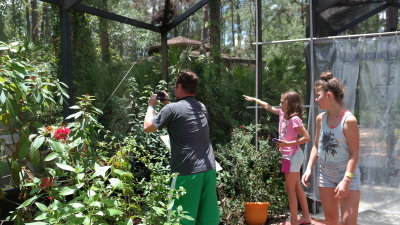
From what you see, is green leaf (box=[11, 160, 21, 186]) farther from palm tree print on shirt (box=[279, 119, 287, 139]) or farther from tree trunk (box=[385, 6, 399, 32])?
tree trunk (box=[385, 6, 399, 32])

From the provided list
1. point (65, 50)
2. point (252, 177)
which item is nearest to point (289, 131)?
point (252, 177)

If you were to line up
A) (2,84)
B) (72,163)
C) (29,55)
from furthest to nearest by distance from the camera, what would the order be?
(29,55), (72,163), (2,84)

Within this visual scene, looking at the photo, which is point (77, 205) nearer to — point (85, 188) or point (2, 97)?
point (85, 188)

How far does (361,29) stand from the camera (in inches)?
193

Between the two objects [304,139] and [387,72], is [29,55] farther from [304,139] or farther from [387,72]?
[387,72]

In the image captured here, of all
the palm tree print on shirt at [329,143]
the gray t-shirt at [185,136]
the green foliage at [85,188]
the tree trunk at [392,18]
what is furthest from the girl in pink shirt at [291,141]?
the green foliage at [85,188]

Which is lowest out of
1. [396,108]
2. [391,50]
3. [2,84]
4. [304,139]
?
[304,139]

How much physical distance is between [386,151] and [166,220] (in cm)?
266

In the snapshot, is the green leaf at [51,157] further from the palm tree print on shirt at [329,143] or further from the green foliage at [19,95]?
the palm tree print on shirt at [329,143]

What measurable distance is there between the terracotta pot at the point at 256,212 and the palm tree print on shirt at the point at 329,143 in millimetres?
1620

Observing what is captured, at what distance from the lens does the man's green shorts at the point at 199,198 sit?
298 cm

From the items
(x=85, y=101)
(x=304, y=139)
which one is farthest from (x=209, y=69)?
(x=85, y=101)

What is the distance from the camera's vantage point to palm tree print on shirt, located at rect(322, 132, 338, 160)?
9.93 ft

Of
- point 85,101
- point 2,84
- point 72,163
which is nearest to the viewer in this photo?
point 2,84
